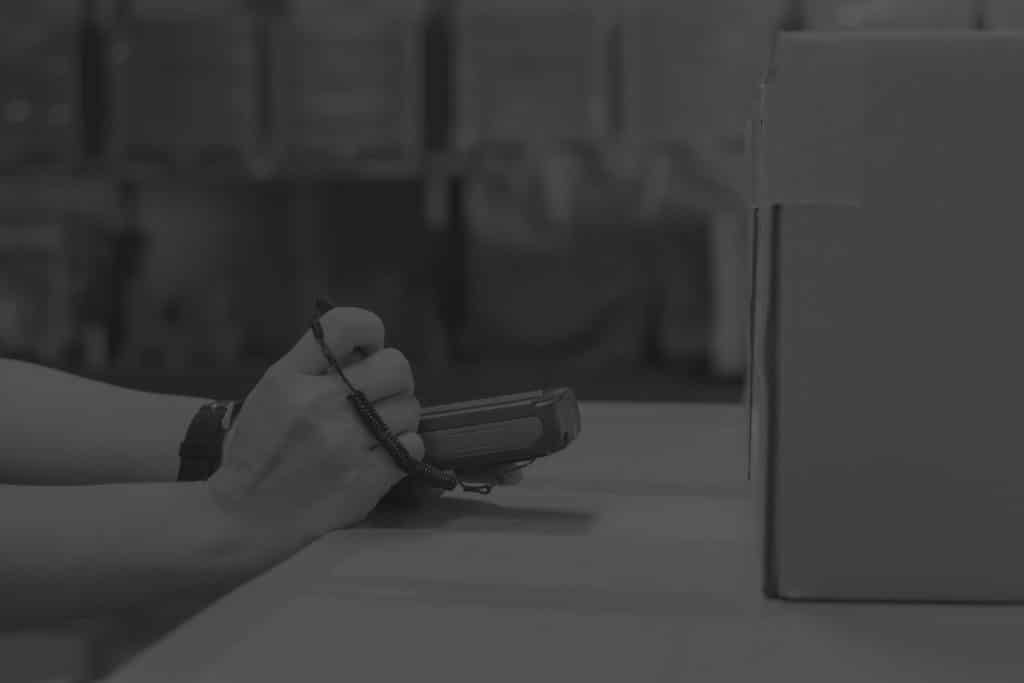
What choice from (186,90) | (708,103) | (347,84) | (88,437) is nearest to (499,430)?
(88,437)

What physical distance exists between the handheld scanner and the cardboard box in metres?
0.19

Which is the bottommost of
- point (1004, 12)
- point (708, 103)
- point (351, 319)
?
point (351, 319)

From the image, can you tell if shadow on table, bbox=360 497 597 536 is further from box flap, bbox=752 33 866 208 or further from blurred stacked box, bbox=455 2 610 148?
blurred stacked box, bbox=455 2 610 148

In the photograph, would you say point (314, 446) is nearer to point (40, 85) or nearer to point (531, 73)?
point (531, 73)

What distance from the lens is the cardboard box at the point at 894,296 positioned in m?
0.37

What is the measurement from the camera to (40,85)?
8.23 ft

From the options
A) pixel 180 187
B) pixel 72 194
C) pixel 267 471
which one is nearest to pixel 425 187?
pixel 180 187

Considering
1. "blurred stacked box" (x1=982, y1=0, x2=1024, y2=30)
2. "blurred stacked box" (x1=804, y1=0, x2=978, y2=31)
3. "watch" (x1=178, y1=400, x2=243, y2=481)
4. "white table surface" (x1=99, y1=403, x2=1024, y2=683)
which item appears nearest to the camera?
"white table surface" (x1=99, y1=403, x2=1024, y2=683)

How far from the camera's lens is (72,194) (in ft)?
8.50

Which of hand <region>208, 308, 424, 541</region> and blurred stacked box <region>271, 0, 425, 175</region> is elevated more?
blurred stacked box <region>271, 0, 425, 175</region>

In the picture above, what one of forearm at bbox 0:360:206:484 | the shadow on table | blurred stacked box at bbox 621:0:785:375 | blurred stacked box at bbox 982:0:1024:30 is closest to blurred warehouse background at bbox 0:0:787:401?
blurred stacked box at bbox 621:0:785:375

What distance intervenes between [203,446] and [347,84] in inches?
71.1

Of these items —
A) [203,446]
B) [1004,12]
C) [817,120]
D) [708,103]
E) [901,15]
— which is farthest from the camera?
[708,103]

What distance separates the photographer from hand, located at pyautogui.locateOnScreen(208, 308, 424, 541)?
1.82ft
